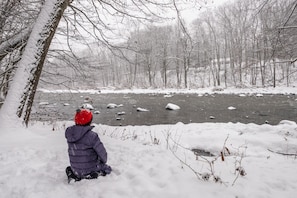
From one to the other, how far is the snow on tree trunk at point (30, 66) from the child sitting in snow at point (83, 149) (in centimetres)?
272

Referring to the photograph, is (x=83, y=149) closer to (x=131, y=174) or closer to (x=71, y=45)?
(x=131, y=174)

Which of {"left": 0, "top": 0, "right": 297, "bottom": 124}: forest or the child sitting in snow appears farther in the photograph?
{"left": 0, "top": 0, "right": 297, "bottom": 124}: forest

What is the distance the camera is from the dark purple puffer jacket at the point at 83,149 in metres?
2.87

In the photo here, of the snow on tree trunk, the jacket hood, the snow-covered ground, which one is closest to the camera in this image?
the snow-covered ground

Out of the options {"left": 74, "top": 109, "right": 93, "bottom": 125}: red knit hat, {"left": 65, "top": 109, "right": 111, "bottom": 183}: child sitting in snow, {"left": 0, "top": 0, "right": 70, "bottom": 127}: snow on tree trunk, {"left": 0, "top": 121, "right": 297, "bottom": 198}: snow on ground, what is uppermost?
{"left": 0, "top": 0, "right": 70, "bottom": 127}: snow on tree trunk

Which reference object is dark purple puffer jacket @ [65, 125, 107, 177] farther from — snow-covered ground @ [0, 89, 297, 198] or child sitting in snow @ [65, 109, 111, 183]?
snow-covered ground @ [0, 89, 297, 198]

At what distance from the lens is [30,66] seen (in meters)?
4.95

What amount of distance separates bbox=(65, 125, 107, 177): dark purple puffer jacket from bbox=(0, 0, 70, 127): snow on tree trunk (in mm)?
2721

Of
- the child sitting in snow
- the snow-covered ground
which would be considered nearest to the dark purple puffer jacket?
the child sitting in snow

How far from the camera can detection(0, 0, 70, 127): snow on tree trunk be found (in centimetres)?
482

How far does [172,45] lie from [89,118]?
1615 inches

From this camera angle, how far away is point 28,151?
150 inches

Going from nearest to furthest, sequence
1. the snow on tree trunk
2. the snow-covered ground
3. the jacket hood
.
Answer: the snow-covered ground, the jacket hood, the snow on tree trunk

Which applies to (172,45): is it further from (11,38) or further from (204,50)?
(11,38)
